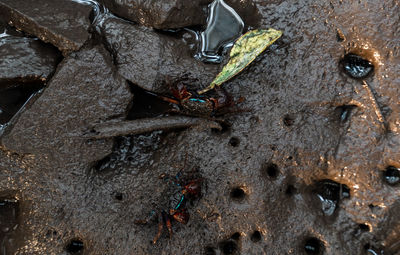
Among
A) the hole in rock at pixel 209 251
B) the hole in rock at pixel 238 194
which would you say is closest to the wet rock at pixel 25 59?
the hole in rock at pixel 238 194

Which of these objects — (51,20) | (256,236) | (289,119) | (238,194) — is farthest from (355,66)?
(51,20)

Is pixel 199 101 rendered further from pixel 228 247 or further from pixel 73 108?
pixel 228 247

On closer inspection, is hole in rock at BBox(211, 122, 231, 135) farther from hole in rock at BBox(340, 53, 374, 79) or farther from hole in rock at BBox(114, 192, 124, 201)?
hole in rock at BBox(340, 53, 374, 79)

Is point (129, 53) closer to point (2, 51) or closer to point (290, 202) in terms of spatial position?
point (2, 51)

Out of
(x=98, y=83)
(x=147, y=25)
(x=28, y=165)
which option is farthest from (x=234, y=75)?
(x=28, y=165)

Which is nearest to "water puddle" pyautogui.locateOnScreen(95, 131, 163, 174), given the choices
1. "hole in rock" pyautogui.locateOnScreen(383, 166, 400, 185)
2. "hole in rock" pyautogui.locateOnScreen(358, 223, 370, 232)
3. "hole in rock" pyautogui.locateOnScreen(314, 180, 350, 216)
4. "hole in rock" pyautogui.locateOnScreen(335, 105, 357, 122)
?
"hole in rock" pyautogui.locateOnScreen(314, 180, 350, 216)
